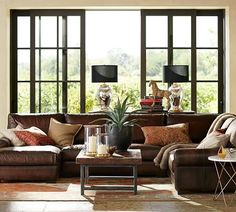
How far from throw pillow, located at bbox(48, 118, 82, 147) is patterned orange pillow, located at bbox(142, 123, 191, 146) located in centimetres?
99

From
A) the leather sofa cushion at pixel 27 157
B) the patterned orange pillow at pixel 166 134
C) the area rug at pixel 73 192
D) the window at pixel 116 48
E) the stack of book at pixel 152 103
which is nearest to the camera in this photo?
the area rug at pixel 73 192

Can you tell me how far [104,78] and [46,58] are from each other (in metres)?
1.24

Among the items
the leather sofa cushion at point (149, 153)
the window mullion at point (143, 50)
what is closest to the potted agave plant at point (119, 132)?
the leather sofa cushion at point (149, 153)

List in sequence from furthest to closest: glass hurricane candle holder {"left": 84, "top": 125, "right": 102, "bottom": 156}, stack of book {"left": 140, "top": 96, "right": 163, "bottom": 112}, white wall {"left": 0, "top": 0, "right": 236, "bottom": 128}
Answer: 1. white wall {"left": 0, "top": 0, "right": 236, "bottom": 128}
2. stack of book {"left": 140, "top": 96, "right": 163, "bottom": 112}
3. glass hurricane candle holder {"left": 84, "top": 125, "right": 102, "bottom": 156}

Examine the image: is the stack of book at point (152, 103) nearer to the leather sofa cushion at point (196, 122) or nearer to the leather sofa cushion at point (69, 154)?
the leather sofa cushion at point (196, 122)

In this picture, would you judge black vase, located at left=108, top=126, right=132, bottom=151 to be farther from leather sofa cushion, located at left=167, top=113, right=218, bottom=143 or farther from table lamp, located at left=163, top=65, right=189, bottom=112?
table lamp, located at left=163, top=65, right=189, bottom=112

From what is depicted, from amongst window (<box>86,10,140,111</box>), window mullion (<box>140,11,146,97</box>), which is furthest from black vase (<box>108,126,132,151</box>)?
window (<box>86,10,140,111</box>)

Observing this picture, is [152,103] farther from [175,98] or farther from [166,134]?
[166,134]

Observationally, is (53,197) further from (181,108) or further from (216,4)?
(216,4)

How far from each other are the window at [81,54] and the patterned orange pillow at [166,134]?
157cm

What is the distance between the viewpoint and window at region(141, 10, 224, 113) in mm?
9820

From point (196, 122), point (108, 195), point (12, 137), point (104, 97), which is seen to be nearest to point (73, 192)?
point (108, 195)

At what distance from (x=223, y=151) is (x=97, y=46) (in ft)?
19.0

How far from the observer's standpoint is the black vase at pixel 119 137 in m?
7.02
